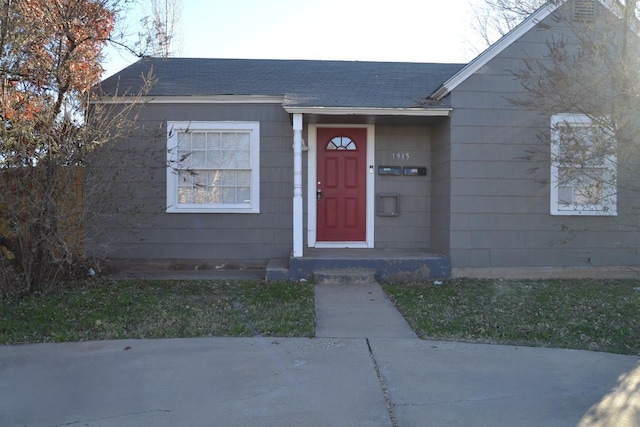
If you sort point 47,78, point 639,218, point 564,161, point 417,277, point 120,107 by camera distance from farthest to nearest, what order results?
point 120,107, point 417,277, point 639,218, point 47,78, point 564,161

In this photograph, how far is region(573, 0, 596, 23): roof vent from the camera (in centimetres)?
707

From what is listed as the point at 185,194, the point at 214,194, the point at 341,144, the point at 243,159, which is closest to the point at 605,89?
the point at 341,144

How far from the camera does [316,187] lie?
9766 millimetres

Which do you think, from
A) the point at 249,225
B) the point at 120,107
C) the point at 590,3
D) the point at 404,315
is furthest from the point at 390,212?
the point at 120,107

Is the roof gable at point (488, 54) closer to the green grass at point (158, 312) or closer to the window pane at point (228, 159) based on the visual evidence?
the window pane at point (228, 159)

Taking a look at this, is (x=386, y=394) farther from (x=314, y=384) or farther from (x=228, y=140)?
(x=228, y=140)

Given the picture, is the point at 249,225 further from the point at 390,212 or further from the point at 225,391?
the point at 225,391

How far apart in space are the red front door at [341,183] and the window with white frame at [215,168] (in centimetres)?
127

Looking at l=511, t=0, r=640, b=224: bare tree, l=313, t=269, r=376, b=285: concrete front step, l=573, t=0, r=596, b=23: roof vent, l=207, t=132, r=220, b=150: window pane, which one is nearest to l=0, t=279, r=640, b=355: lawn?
l=313, t=269, r=376, b=285: concrete front step

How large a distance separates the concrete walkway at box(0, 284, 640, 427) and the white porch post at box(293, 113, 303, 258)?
10.7ft

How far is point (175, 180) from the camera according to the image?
9445 millimetres

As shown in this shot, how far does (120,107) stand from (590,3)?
25.3 feet

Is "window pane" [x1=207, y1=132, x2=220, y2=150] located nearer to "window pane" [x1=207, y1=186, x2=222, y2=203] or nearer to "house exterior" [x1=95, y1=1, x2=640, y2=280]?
"house exterior" [x1=95, y1=1, x2=640, y2=280]

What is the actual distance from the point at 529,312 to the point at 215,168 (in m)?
5.77
